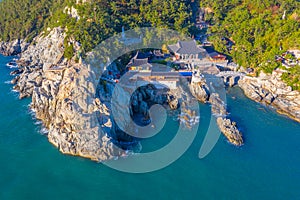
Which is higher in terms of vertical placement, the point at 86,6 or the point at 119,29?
the point at 86,6

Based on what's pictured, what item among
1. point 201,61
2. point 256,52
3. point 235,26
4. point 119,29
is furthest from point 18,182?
point 235,26

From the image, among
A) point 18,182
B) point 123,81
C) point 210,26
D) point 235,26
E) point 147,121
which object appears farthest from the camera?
point 210,26

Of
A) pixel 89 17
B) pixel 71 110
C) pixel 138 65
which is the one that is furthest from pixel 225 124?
pixel 89 17

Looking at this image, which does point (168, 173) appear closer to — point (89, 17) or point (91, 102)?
point (91, 102)

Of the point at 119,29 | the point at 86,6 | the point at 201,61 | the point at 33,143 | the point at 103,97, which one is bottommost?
the point at 33,143

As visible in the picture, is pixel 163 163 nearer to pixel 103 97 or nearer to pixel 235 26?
pixel 103 97

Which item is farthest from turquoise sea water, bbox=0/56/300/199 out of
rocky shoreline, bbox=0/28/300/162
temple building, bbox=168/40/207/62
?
temple building, bbox=168/40/207/62

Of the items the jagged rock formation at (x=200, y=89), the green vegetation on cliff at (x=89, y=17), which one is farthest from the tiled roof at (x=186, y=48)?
the jagged rock formation at (x=200, y=89)
